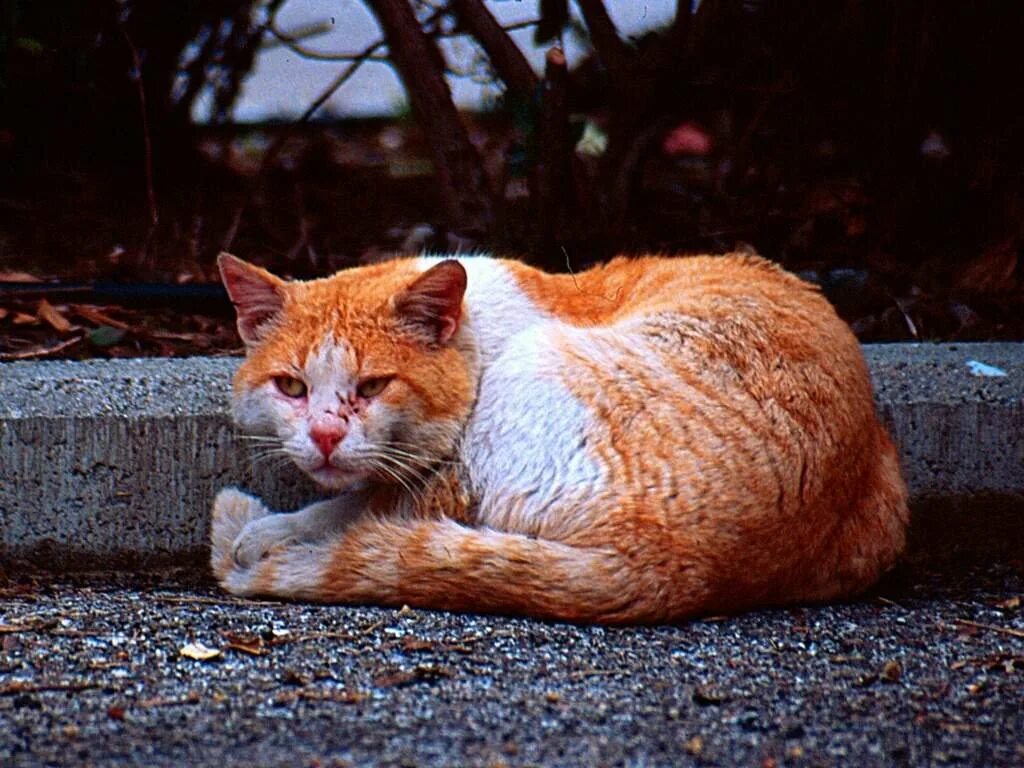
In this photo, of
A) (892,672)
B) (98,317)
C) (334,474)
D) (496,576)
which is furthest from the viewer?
(98,317)

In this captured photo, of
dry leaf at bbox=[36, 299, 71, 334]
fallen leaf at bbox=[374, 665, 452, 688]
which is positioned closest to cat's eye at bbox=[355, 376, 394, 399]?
fallen leaf at bbox=[374, 665, 452, 688]

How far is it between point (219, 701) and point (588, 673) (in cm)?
73

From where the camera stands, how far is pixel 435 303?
341 cm

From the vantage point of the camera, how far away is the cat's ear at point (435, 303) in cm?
335

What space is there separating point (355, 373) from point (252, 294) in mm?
413

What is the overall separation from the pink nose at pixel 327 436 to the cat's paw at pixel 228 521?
41cm

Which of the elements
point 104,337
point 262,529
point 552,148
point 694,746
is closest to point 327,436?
point 262,529

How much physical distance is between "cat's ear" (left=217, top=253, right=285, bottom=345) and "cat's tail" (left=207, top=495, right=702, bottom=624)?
2.15ft

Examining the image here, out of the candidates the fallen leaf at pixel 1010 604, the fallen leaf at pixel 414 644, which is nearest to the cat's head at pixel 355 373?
the fallen leaf at pixel 414 644

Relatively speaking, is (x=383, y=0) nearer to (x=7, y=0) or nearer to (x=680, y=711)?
(x=7, y=0)

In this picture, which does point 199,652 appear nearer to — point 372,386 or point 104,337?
point 372,386

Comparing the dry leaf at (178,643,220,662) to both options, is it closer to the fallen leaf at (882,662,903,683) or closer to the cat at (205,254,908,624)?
the cat at (205,254,908,624)

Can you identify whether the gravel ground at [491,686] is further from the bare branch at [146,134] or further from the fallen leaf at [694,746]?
the bare branch at [146,134]

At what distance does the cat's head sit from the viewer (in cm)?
326
